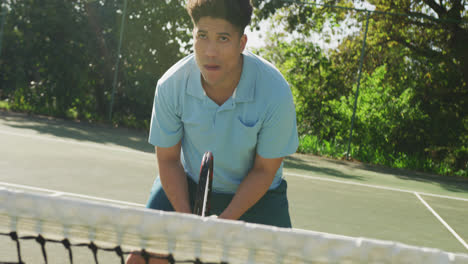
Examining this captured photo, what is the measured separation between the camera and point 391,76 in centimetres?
980

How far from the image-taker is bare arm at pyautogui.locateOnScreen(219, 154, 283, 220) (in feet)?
7.23

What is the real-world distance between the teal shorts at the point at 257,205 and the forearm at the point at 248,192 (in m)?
0.22

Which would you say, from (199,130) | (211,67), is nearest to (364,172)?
(199,130)

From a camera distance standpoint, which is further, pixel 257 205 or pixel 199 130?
pixel 257 205

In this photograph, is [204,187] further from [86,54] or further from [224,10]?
[86,54]

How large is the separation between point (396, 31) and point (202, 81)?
9.12 m

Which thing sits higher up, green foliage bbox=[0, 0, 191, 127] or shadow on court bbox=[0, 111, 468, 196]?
green foliage bbox=[0, 0, 191, 127]

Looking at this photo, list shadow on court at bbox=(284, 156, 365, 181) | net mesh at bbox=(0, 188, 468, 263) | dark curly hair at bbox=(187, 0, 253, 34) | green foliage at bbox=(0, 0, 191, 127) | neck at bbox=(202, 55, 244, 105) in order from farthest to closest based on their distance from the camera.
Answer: green foliage at bbox=(0, 0, 191, 127) < shadow on court at bbox=(284, 156, 365, 181) < neck at bbox=(202, 55, 244, 105) < dark curly hair at bbox=(187, 0, 253, 34) < net mesh at bbox=(0, 188, 468, 263)

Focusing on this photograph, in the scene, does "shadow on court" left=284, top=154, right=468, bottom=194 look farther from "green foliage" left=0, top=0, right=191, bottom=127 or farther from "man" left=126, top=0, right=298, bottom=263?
"man" left=126, top=0, right=298, bottom=263

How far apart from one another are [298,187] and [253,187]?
406cm

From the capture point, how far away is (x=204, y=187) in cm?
189

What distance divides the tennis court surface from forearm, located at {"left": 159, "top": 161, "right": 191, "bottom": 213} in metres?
0.79

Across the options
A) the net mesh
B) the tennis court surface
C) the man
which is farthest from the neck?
the tennis court surface

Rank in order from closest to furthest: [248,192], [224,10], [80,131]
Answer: [224,10]
[248,192]
[80,131]
